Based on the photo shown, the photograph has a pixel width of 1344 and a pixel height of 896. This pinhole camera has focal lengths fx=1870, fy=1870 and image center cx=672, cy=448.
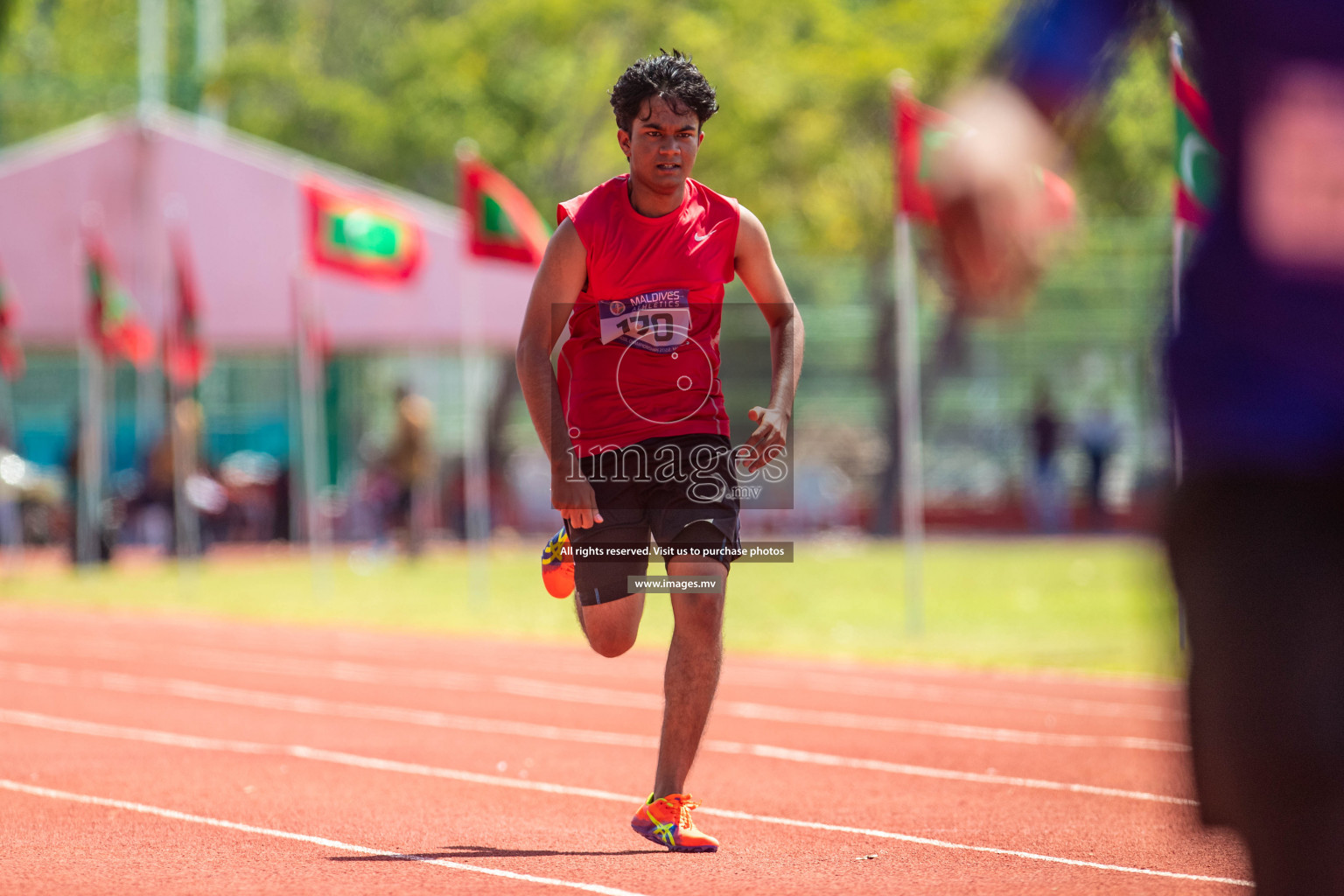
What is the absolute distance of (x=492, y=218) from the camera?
1598cm

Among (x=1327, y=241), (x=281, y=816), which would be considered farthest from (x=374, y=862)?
(x=1327, y=241)

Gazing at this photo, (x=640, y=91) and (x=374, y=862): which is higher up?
(x=640, y=91)

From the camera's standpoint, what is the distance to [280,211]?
2195 centimetres

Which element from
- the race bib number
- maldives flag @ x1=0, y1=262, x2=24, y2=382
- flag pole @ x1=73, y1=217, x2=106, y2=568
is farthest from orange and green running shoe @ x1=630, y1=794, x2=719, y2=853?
maldives flag @ x1=0, y1=262, x2=24, y2=382

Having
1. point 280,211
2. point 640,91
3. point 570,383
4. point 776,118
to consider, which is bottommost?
point 570,383

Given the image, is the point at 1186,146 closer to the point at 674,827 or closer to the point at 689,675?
the point at 689,675

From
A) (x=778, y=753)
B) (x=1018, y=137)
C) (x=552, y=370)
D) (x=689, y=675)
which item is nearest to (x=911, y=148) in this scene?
(x=778, y=753)

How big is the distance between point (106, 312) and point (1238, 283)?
58.1 feet

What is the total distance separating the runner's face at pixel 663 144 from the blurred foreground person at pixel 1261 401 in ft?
9.04

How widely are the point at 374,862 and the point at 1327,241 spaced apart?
11.6 feet

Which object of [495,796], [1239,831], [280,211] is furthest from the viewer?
[280,211]

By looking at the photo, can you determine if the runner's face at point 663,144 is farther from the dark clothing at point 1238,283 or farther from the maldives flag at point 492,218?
the maldives flag at point 492,218

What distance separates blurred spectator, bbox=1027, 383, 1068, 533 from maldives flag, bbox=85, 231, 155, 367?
13.4 m

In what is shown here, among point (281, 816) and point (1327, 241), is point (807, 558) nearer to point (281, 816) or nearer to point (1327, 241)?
point (281, 816)
